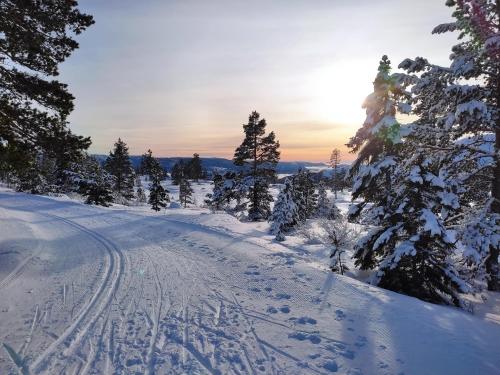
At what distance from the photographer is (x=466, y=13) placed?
10.1m

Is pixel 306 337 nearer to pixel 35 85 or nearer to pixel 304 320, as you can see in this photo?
pixel 304 320

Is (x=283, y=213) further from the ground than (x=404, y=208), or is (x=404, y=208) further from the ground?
(x=404, y=208)

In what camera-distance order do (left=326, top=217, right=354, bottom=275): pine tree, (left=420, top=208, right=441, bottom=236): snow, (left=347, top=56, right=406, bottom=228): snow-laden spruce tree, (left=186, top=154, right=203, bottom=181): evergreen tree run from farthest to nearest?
1. (left=186, top=154, right=203, bottom=181): evergreen tree
2. (left=326, top=217, right=354, bottom=275): pine tree
3. (left=347, top=56, right=406, bottom=228): snow-laden spruce tree
4. (left=420, top=208, right=441, bottom=236): snow

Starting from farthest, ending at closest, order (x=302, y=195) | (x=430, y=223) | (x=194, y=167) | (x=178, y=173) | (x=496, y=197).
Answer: (x=178, y=173) → (x=194, y=167) → (x=302, y=195) → (x=496, y=197) → (x=430, y=223)

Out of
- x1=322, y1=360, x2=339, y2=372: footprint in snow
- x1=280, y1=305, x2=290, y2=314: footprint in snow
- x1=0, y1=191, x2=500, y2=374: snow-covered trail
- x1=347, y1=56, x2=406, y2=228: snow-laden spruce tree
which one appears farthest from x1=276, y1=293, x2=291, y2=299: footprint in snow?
x1=347, y1=56, x2=406, y2=228: snow-laden spruce tree

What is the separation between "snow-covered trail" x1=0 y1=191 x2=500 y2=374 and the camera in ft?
17.3

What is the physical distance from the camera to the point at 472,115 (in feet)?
31.9

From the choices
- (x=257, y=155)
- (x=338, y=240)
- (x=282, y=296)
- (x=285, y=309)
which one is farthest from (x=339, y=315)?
(x=257, y=155)

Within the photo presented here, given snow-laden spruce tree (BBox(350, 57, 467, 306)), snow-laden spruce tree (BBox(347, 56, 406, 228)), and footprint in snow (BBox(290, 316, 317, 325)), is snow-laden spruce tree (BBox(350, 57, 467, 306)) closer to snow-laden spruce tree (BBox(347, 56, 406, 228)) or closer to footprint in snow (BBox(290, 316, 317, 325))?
snow-laden spruce tree (BBox(347, 56, 406, 228))

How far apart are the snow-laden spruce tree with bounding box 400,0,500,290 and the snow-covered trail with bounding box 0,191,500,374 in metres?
3.51

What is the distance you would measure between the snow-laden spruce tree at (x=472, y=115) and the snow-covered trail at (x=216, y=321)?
138 inches

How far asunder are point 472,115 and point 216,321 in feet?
30.7

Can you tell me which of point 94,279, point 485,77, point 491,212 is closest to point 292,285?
point 94,279

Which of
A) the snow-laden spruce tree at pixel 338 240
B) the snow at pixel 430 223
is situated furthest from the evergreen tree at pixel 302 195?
the snow at pixel 430 223
